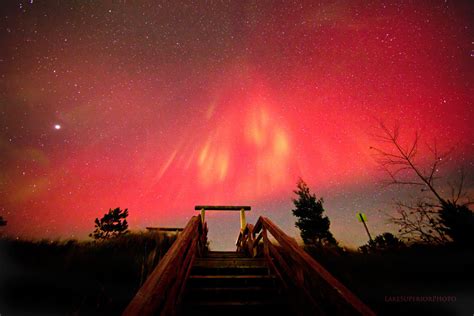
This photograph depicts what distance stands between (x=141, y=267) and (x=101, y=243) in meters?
1.75

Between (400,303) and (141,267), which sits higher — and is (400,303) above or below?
below

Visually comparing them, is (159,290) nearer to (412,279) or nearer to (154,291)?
(154,291)

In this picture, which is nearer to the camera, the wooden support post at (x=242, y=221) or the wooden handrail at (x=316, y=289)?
the wooden handrail at (x=316, y=289)

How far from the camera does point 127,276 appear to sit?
4.98 metres

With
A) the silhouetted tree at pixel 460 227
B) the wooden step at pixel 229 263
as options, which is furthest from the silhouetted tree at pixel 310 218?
the wooden step at pixel 229 263

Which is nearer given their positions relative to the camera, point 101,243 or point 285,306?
point 285,306

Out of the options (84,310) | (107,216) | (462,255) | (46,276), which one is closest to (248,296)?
(84,310)

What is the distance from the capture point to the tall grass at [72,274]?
383 cm

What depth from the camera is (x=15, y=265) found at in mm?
4602

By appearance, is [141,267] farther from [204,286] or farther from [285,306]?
[285,306]

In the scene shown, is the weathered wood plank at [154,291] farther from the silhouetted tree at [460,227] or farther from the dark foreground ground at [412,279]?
the silhouetted tree at [460,227]

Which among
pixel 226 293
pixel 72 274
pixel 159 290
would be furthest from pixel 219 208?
pixel 159 290

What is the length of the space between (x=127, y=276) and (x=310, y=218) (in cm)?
2297

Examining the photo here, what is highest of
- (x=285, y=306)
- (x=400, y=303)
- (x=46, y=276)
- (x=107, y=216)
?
(x=107, y=216)
